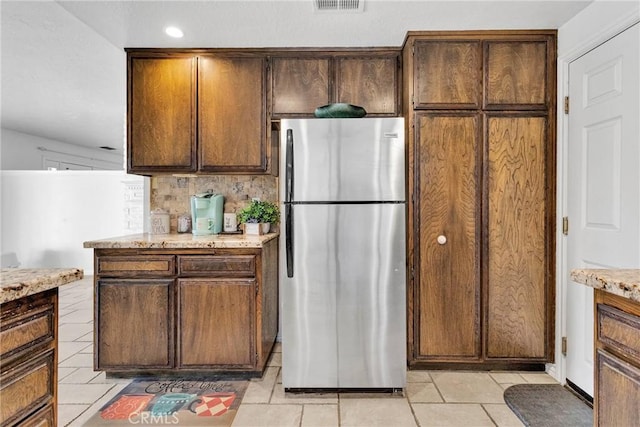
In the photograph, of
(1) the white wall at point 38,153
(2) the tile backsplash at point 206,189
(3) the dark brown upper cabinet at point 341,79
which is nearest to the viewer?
(3) the dark brown upper cabinet at point 341,79

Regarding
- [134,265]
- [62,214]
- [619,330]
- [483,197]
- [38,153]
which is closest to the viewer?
[619,330]

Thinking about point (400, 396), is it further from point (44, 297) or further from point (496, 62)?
point (496, 62)

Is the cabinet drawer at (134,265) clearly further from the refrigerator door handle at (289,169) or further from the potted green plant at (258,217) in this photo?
the refrigerator door handle at (289,169)

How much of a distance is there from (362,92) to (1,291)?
239 centimetres

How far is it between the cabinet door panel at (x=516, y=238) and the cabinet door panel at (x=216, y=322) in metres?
1.60

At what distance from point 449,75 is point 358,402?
2163 millimetres

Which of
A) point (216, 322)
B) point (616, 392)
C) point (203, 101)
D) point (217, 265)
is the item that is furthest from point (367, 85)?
point (616, 392)

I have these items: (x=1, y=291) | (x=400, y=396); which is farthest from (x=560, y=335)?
(x=1, y=291)

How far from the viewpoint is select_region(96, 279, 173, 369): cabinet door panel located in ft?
7.53

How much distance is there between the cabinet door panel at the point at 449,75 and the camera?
243cm

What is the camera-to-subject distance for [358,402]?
83.3 inches

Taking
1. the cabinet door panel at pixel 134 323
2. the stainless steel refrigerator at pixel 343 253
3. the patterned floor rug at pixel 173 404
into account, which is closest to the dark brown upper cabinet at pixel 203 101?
the stainless steel refrigerator at pixel 343 253

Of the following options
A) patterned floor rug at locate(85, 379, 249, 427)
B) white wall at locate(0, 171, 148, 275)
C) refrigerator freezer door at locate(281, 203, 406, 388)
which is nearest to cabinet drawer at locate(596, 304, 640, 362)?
refrigerator freezer door at locate(281, 203, 406, 388)

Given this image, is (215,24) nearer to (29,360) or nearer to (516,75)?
(516,75)
